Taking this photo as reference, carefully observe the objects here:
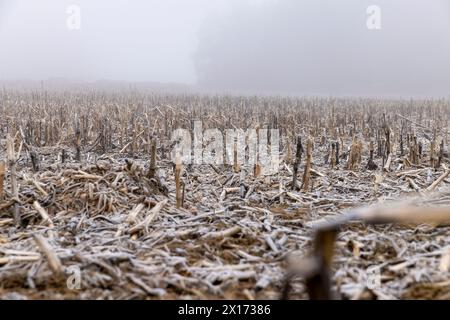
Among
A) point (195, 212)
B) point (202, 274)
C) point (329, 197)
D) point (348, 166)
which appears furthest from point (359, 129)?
point (202, 274)

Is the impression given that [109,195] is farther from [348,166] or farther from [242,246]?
[348,166]

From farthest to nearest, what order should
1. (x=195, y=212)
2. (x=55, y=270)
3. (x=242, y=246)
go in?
(x=195, y=212) < (x=242, y=246) < (x=55, y=270)

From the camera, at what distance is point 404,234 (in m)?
5.21

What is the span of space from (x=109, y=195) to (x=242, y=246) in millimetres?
2433

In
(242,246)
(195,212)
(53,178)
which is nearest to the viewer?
(242,246)

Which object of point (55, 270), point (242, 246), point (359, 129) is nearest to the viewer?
point (55, 270)

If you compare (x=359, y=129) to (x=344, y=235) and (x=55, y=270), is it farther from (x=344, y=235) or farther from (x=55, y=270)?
(x=55, y=270)

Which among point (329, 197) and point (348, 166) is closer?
point (329, 197)

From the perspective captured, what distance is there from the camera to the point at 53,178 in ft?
23.7
